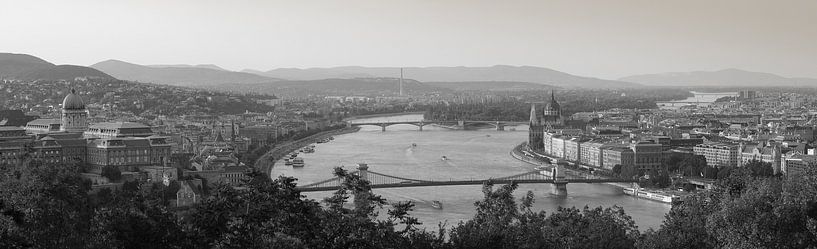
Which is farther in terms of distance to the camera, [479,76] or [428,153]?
[479,76]

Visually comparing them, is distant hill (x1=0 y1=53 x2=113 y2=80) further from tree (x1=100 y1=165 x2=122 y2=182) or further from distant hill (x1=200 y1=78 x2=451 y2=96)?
distant hill (x1=200 y1=78 x2=451 y2=96)

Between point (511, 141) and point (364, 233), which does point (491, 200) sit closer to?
point (364, 233)

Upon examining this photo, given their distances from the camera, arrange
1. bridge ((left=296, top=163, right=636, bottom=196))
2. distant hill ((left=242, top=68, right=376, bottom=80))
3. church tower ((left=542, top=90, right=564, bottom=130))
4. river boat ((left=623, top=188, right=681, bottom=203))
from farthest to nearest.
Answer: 1. distant hill ((left=242, top=68, right=376, bottom=80))
2. church tower ((left=542, top=90, right=564, bottom=130))
3. bridge ((left=296, top=163, right=636, bottom=196))
4. river boat ((left=623, top=188, right=681, bottom=203))

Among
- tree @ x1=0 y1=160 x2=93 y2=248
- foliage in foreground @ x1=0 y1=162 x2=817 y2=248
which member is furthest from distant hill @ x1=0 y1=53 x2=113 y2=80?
foliage in foreground @ x1=0 y1=162 x2=817 y2=248

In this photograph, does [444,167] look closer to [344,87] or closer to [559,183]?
[559,183]

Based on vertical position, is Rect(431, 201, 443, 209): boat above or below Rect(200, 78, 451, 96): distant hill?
below

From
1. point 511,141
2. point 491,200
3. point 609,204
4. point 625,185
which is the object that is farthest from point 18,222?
point 511,141

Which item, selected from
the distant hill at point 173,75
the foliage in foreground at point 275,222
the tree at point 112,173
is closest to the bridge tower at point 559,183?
the tree at point 112,173
